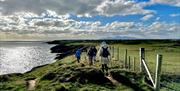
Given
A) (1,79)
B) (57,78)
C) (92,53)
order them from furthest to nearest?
(92,53) < (1,79) < (57,78)

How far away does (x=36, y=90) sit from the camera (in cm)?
2130

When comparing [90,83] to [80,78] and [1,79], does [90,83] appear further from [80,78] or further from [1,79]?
[1,79]

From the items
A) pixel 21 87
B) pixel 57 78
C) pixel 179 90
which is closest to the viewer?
pixel 179 90

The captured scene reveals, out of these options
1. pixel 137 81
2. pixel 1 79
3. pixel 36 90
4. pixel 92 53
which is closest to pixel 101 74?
pixel 137 81

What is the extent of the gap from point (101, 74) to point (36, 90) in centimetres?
506

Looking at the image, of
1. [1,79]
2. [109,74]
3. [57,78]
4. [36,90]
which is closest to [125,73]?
[109,74]

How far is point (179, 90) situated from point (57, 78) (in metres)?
8.59

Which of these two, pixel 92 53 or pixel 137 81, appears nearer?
pixel 137 81

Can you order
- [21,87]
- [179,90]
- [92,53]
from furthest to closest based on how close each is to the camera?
1. [92,53]
2. [21,87]
3. [179,90]

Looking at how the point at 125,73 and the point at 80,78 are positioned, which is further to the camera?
the point at 125,73

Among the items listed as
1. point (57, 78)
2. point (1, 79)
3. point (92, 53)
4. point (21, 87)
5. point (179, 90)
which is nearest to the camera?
point (179, 90)

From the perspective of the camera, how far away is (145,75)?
24.5m

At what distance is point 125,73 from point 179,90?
5.16 metres

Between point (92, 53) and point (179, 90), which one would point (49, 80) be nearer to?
point (179, 90)
